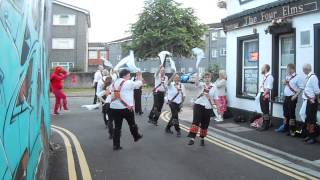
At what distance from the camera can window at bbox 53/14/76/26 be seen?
59.1 m

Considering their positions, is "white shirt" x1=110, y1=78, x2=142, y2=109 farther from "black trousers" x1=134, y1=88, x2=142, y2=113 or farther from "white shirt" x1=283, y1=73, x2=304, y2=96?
"black trousers" x1=134, y1=88, x2=142, y2=113

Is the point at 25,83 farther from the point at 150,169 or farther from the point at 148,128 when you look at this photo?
the point at 148,128

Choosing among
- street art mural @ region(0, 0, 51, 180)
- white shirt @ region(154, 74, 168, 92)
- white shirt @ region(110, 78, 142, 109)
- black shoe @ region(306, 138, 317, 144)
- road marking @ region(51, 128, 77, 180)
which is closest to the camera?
street art mural @ region(0, 0, 51, 180)

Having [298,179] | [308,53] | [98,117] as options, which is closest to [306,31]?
[308,53]

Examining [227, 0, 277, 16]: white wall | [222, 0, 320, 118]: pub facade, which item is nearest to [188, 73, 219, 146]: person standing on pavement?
[222, 0, 320, 118]: pub facade

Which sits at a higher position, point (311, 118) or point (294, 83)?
point (294, 83)

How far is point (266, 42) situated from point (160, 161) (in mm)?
7202

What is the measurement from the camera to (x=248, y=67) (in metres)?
16.9

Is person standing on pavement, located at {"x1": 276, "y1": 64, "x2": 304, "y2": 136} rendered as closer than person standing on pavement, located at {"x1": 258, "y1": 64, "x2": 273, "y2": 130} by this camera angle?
Yes

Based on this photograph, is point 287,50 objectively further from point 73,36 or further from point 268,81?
Result: point 73,36

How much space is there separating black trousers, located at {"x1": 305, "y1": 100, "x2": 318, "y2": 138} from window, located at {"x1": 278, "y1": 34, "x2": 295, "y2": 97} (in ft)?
9.46

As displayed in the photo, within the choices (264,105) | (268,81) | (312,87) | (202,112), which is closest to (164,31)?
(264,105)

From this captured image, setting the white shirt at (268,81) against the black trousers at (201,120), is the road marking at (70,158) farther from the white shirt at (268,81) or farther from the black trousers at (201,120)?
the white shirt at (268,81)

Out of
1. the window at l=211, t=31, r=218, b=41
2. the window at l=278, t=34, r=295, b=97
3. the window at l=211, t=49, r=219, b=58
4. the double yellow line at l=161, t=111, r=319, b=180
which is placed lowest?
the double yellow line at l=161, t=111, r=319, b=180
